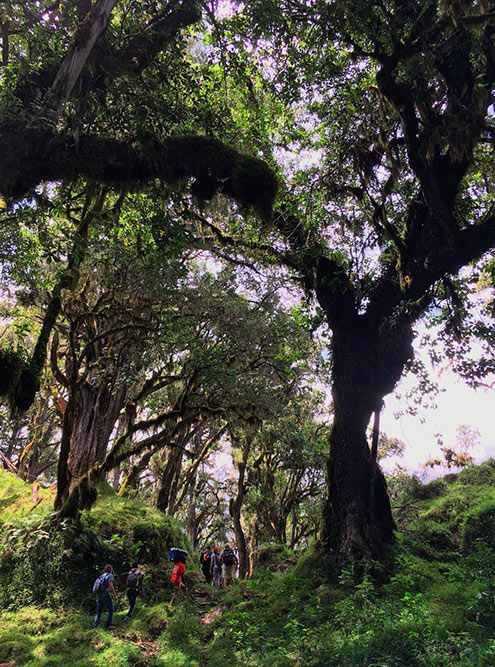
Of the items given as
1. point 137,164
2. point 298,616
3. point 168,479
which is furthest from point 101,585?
point 137,164

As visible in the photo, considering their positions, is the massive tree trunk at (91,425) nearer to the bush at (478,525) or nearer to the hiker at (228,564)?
the hiker at (228,564)

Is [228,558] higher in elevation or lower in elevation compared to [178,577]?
higher

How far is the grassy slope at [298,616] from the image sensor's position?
5.43 m

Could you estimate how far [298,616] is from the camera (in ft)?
24.9

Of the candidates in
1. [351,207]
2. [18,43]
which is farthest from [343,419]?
[18,43]

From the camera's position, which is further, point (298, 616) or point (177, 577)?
point (177, 577)

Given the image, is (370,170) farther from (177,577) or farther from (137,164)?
(177,577)

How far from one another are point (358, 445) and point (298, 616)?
374cm

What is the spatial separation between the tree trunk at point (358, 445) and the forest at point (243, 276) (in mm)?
53

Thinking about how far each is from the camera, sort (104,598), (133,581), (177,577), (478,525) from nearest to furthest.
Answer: (104,598)
(133,581)
(177,577)
(478,525)

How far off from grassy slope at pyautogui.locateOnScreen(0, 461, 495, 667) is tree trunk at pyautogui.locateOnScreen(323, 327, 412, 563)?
57 cm

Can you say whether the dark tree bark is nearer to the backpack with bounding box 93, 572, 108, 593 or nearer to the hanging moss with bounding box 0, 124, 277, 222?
A: the backpack with bounding box 93, 572, 108, 593

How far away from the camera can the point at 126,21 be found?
27.6 feet

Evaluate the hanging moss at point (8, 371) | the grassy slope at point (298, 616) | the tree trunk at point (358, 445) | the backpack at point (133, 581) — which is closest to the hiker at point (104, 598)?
the grassy slope at point (298, 616)
